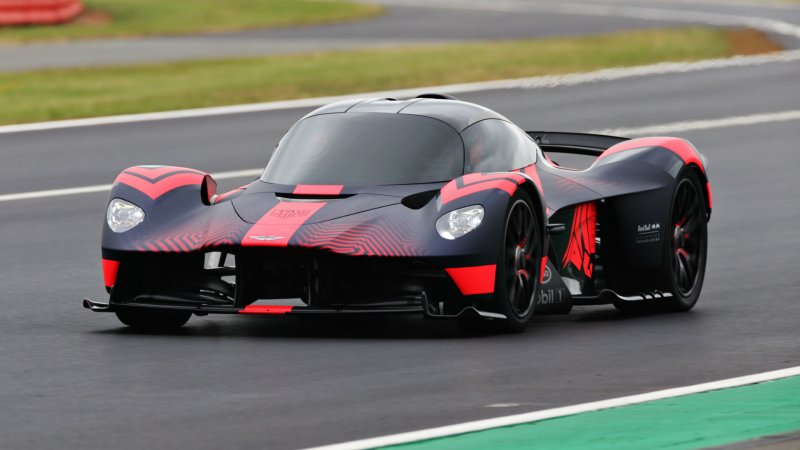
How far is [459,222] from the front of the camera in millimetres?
9250

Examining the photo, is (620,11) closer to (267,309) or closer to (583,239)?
(583,239)

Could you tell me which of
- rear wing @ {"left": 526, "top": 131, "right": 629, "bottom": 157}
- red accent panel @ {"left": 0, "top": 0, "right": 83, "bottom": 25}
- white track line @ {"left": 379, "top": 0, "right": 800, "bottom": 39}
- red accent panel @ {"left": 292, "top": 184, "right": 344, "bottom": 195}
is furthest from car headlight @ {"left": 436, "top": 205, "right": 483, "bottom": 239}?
red accent panel @ {"left": 0, "top": 0, "right": 83, "bottom": 25}

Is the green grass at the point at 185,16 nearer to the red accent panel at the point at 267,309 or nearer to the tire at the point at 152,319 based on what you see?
the tire at the point at 152,319

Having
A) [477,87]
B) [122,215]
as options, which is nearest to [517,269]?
[122,215]

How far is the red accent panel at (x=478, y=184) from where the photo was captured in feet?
30.7

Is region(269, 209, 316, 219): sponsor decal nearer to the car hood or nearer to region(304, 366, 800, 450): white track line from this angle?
the car hood

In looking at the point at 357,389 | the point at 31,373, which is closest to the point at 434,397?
the point at 357,389

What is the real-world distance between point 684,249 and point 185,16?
3405 centimetres

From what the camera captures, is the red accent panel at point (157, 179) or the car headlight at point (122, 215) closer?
the car headlight at point (122, 215)

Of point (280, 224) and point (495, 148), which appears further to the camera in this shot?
point (495, 148)

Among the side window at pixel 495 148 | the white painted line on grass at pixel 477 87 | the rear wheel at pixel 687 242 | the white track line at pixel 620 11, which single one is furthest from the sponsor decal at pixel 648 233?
the white track line at pixel 620 11

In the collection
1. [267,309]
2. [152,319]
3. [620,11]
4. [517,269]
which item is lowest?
[620,11]

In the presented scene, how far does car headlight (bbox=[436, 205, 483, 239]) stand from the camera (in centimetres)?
922

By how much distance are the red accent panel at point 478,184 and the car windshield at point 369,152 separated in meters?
0.29
